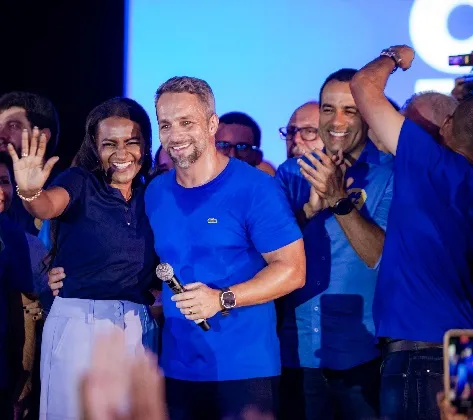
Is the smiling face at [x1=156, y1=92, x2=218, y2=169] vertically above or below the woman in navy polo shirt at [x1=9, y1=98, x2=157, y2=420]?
above

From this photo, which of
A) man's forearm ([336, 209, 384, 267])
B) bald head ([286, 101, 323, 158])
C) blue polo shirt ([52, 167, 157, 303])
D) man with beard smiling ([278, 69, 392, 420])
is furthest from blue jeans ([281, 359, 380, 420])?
bald head ([286, 101, 323, 158])

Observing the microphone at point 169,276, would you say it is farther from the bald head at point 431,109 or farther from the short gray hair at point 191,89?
the bald head at point 431,109

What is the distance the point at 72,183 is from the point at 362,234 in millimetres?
1073

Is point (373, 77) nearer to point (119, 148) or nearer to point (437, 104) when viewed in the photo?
point (437, 104)

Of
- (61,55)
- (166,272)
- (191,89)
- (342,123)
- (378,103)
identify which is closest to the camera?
(166,272)

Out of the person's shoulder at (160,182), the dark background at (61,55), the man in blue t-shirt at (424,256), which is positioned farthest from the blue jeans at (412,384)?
the dark background at (61,55)

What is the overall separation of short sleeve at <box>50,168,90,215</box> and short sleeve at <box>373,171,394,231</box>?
1.12 m

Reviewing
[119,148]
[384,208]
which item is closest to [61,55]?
[119,148]

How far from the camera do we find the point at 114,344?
313 cm

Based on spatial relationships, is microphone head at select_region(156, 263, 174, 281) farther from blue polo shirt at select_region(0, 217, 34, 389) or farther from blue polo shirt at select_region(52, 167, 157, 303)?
blue polo shirt at select_region(0, 217, 34, 389)

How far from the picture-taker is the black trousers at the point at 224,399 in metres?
2.94

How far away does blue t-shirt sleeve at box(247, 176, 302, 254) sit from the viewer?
2.96 meters

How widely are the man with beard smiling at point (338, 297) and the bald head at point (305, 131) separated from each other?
68cm

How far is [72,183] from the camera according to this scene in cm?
314
